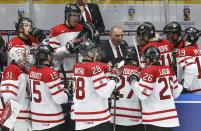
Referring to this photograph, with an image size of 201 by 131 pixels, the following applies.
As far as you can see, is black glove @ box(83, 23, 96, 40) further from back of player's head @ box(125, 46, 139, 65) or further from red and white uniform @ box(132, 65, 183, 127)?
red and white uniform @ box(132, 65, 183, 127)

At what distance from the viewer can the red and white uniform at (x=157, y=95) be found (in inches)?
208

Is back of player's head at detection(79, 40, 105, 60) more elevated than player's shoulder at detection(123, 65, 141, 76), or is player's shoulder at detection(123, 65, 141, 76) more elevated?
back of player's head at detection(79, 40, 105, 60)

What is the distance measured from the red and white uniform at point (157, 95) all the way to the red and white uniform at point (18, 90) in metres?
1.20

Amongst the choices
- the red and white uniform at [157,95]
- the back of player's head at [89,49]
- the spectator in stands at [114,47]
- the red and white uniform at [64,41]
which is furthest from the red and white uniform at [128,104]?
the spectator in stands at [114,47]

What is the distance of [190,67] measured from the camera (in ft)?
19.1

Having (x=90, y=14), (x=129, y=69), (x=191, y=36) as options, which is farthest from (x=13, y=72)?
(x=191, y=36)

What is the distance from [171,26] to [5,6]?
2.75m

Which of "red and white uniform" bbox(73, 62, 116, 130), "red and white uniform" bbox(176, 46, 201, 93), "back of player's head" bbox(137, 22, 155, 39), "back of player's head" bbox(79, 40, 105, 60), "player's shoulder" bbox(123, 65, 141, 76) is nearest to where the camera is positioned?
"red and white uniform" bbox(73, 62, 116, 130)

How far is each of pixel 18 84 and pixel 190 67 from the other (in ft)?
6.31

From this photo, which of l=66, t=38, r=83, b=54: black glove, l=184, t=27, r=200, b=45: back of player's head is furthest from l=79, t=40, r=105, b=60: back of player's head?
l=184, t=27, r=200, b=45: back of player's head

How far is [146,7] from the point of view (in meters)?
8.09

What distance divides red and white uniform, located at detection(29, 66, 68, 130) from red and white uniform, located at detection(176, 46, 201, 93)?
1420 millimetres

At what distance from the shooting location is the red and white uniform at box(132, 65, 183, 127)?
17.3 ft

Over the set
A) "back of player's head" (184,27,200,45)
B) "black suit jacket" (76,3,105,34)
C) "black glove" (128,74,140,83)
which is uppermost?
"black suit jacket" (76,3,105,34)
